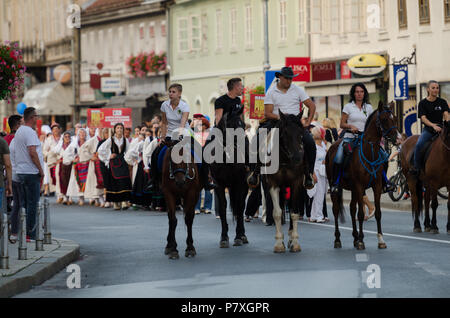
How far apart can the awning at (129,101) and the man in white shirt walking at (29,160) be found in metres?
43.6

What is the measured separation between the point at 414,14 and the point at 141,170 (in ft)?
53.5

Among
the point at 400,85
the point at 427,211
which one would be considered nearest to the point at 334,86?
the point at 400,85

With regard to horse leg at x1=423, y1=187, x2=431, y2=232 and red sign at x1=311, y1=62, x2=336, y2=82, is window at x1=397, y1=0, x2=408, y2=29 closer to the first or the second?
red sign at x1=311, y1=62, x2=336, y2=82

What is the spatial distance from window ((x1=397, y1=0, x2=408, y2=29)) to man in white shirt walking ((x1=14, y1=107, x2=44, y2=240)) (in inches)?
1026

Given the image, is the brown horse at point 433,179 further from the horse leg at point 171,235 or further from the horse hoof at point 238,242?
the horse leg at point 171,235

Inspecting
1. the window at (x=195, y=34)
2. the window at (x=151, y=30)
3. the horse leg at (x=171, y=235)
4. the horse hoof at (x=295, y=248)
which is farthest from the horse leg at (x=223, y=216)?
the window at (x=151, y=30)

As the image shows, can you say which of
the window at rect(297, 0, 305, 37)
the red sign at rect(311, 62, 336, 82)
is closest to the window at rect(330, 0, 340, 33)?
the red sign at rect(311, 62, 336, 82)

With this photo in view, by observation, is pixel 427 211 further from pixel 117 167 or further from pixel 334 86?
pixel 334 86

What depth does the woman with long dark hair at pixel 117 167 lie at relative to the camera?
92.7ft

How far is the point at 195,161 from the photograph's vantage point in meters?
15.8

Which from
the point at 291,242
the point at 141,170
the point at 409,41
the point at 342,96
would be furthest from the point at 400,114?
the point at 291,242
